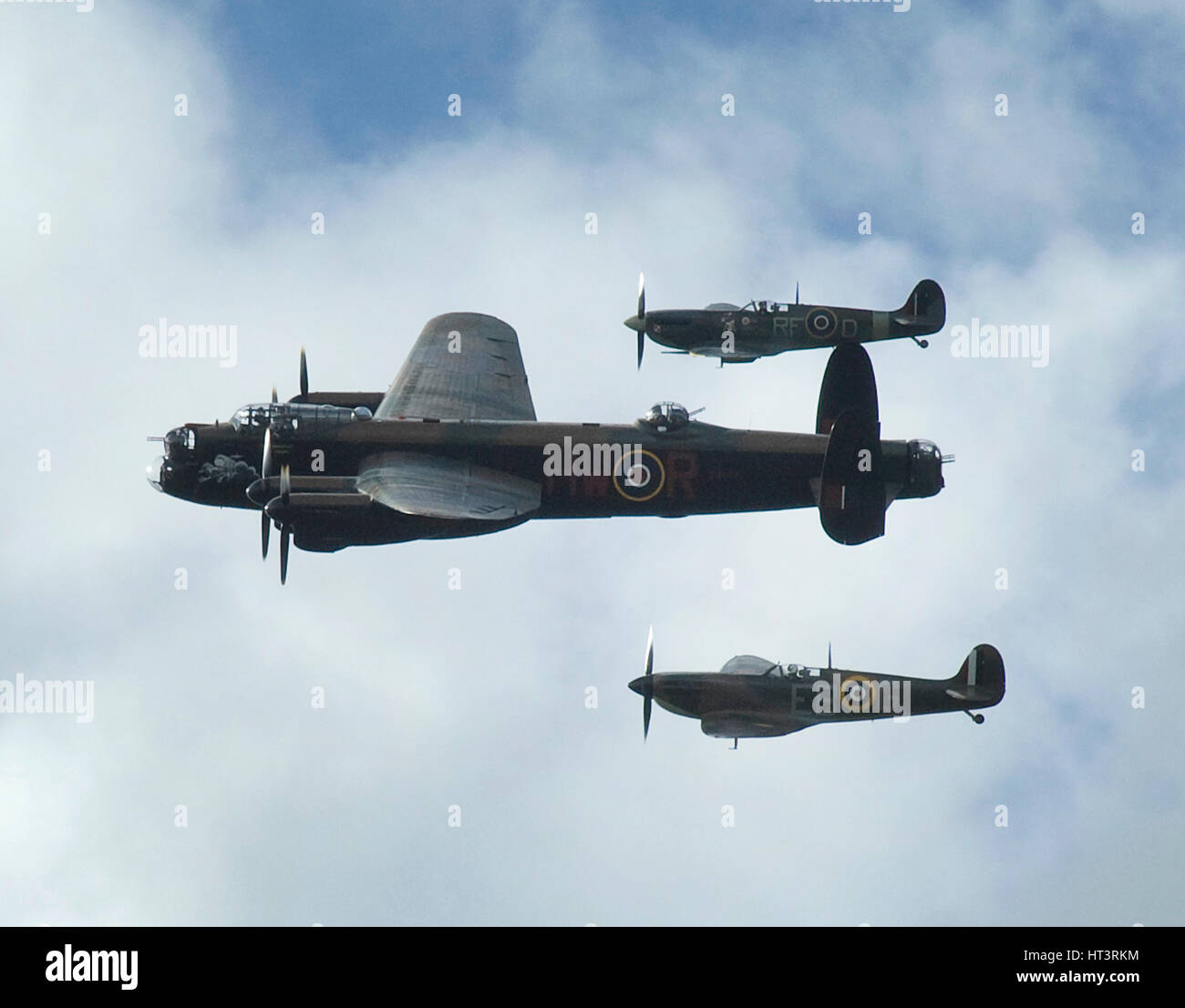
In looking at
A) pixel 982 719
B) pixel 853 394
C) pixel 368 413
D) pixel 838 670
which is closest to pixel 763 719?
pixel 838 670

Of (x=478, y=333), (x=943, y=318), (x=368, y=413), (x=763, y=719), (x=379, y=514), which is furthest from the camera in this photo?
(x=943, y=318)

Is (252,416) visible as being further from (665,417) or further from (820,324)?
(820,324)

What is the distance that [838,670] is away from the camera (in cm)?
5091

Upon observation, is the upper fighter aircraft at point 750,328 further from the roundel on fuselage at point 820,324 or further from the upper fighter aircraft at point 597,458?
the upper fighter aircraft at point 597,458

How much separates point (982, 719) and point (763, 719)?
20.9 ft

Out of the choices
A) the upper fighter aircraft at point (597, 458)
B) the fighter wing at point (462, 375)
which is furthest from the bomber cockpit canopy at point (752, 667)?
the fighter wing at point (462, 375)

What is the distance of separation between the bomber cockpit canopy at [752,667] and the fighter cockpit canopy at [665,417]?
6.95 metres

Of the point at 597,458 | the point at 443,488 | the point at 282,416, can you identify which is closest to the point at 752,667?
the point at 597,458

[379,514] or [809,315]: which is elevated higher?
[809,315]

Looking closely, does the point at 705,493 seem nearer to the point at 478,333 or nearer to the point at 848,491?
the point at 848,491

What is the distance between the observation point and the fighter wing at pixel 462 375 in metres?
54.5

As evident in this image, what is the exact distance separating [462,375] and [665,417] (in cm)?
756

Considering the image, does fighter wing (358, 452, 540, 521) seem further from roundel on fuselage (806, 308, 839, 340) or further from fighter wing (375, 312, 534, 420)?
roundel on fuselage (806, 308, 839, 340)

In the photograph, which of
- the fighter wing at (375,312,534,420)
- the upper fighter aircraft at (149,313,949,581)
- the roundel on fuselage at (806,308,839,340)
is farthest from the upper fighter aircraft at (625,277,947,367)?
the upper fighter aircraft at (149,313,949,581)
